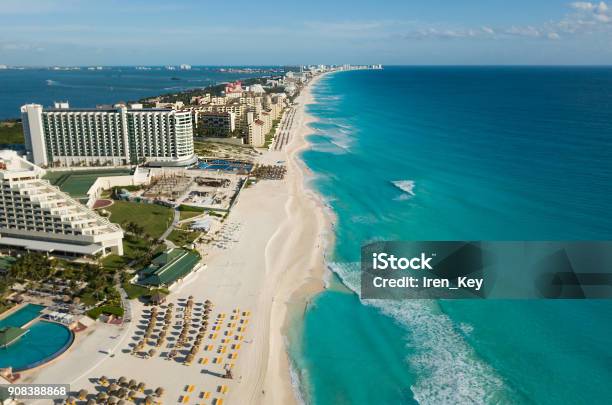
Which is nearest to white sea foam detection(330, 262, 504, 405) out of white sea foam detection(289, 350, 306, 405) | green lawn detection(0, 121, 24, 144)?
white sea foam detection(289, 350, 306, 405)

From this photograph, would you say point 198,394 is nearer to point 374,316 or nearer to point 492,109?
point 374,316

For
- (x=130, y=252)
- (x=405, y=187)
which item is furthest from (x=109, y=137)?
(x=405, y=187)

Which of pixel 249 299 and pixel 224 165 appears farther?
pixel 224 165

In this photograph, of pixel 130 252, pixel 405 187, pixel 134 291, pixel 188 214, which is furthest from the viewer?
pixel 405 187

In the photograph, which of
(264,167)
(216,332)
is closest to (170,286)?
(216,332)

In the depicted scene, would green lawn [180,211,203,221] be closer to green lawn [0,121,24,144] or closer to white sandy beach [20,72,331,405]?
white sandy beach [20,72,331,405]

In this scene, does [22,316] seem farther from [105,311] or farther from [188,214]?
[188,214]
